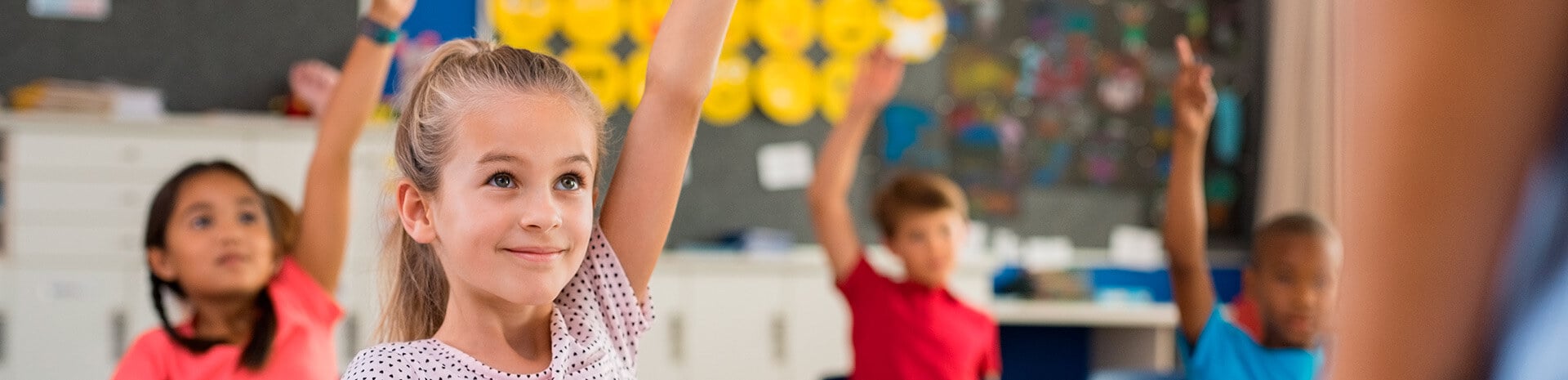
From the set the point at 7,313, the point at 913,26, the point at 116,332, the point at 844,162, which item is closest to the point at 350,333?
the point at 116,332

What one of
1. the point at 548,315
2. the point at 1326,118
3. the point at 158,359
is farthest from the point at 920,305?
the point at 1326,118

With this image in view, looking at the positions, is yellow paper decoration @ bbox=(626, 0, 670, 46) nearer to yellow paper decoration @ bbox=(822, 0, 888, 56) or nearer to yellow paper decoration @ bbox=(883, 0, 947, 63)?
yellow paper decoration @ bbox=(822, 0, 888, 56)

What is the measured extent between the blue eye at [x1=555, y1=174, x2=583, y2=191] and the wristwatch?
96 cm

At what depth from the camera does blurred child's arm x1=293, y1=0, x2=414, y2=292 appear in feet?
6.53

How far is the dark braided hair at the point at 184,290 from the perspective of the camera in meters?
2.10

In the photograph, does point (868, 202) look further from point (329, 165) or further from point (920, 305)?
point (329, 165)

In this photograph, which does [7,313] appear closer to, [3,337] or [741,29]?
[3,337]

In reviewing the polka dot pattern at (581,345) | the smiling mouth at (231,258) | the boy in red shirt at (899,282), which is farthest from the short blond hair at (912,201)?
the polka dot pattern at (581,345)

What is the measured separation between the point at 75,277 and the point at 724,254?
7.80 ft

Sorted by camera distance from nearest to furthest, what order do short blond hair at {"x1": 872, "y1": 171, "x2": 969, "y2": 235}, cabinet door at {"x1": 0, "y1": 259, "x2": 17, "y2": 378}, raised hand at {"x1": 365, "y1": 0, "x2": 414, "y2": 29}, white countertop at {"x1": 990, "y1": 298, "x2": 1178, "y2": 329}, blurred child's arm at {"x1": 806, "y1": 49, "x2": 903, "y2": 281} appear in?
raised hand at {"x1": 365, "y1": 0, "x2": 414, "y2": 29}
blurred child's arm at {"x1": 806, "y1": 49, "x2": 903, "y2": 281}
short blond hair at {"x1": 872, "y1": 171, "x2": 969, "y2": 235}
cabinet door at {"x1": 0, "y1": 259, "x2": 17, "y2": 378}
white countertop at {"x1": 990, "y1": 298, "x2": 1178, "y2": 329}

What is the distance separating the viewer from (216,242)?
7.47 feet

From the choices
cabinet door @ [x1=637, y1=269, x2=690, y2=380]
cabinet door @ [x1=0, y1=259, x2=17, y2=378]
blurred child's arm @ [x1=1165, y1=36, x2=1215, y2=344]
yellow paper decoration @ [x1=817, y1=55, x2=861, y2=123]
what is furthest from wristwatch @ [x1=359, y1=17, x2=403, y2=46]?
yellow paper decoration @ [x1=817, y1=55, x2=861, y2=123]

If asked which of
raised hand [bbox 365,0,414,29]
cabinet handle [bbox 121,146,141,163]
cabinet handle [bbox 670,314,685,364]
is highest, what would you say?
raised hand [bbox 365,0,414,29]

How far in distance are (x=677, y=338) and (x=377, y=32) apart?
11.2 feet
